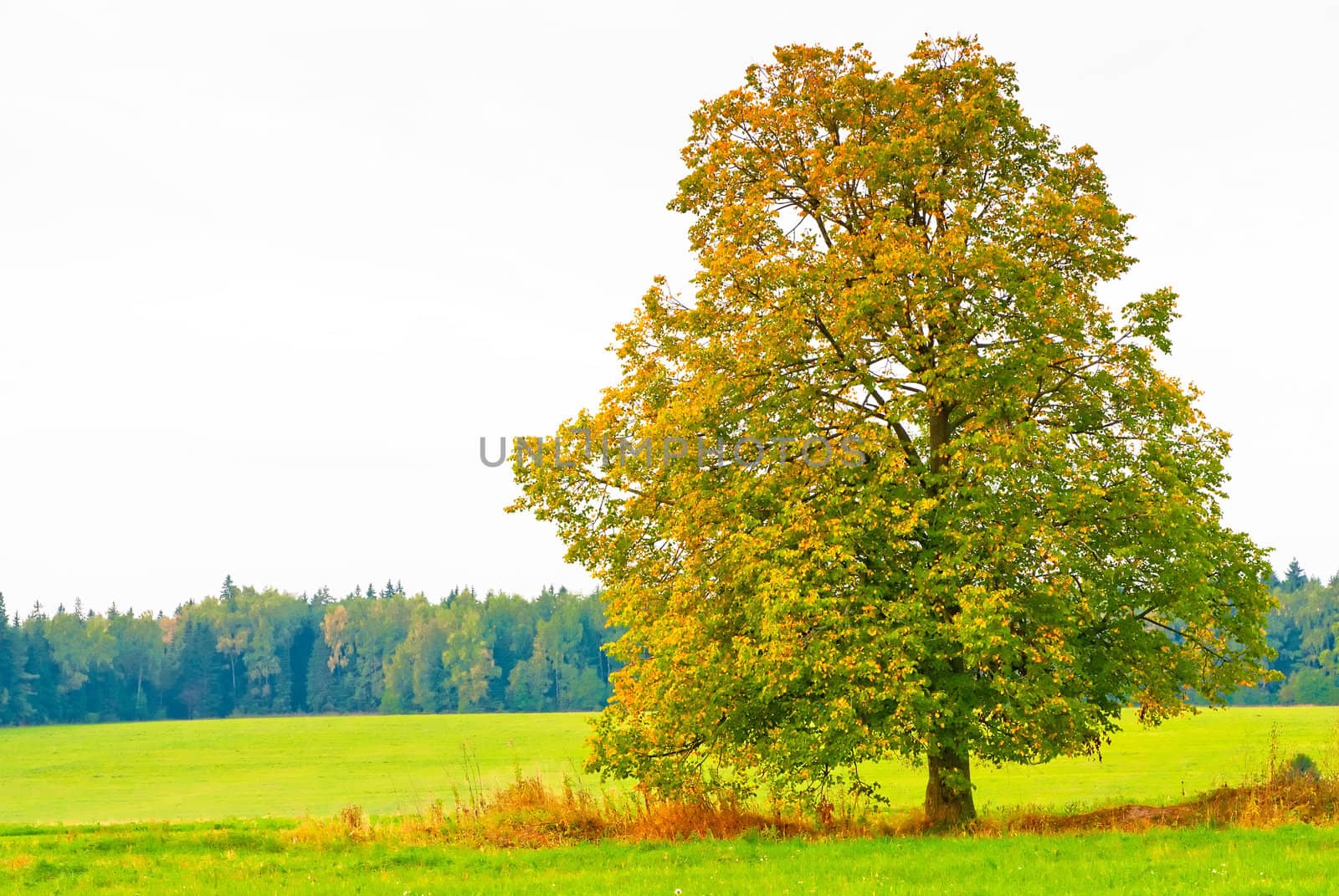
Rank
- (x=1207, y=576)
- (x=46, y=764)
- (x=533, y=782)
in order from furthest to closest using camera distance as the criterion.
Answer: (x=46, y=764), (x=533, y=782), (x=1207, y=576)

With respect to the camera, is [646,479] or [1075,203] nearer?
[1075,203]

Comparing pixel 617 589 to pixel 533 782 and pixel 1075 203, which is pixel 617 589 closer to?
pixel 533 782

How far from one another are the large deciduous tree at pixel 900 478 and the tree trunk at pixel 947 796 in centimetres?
7

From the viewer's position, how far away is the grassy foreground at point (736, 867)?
619 inches

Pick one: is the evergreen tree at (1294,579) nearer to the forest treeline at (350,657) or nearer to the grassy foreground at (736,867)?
the forest treeline at (350,657)

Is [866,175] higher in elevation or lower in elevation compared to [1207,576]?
higher

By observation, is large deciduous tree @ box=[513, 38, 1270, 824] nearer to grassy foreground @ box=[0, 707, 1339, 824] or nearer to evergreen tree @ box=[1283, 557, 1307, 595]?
grassy foreground @ box=[0, 707, 1339, 824]

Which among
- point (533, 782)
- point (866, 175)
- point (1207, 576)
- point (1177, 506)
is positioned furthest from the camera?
point (533, 782)

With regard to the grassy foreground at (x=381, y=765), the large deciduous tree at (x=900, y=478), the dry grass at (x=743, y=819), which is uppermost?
the large deciduous tree at (x=900, y=478)

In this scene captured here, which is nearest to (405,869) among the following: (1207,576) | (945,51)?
(1207,576)

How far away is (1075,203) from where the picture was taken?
869 inches

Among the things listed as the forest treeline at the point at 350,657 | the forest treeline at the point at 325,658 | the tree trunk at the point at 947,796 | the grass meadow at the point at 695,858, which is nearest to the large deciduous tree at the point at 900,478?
the tree trunk at the point at 947,796

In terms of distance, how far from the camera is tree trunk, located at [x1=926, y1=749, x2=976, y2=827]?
2248cm

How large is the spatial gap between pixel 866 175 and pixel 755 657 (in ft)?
34.4
